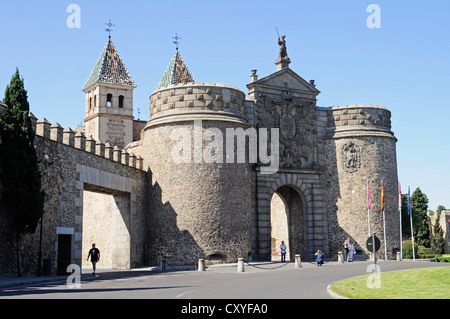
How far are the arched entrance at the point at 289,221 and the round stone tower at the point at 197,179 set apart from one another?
595 centimetres

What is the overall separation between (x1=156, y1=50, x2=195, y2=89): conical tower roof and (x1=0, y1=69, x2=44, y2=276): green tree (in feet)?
102

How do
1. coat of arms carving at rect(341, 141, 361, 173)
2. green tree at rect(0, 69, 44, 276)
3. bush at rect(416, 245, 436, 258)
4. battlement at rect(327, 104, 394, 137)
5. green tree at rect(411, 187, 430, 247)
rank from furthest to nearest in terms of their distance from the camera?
green tree at rect(411, 187, 430, 247) < bush at rect(416, 245, 436, 258) < battlement at rect(327, 104, 394, 137) < coat of arms carving at rect(341, 141, 361, 173) < green tree at rect(0, 69, 44, 276)

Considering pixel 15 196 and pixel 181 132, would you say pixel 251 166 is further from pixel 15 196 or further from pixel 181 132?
pixel 15 196

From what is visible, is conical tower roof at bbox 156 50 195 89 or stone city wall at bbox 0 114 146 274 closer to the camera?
A: stone city wall at bbox 0 114 146 274

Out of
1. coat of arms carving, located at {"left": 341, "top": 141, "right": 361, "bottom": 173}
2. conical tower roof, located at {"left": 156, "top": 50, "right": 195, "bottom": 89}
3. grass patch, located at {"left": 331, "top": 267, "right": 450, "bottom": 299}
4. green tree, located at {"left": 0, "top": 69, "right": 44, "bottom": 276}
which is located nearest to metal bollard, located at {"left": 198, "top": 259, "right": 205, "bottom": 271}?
green tree, located at {"left": 0, "top": 69, "right": 44, "bottom": 276}

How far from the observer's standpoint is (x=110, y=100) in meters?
52.3

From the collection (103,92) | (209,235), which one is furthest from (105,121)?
(209,235)

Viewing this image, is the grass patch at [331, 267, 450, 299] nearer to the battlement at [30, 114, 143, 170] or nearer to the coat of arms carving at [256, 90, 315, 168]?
the battlement at [30, 114, 143, 170]

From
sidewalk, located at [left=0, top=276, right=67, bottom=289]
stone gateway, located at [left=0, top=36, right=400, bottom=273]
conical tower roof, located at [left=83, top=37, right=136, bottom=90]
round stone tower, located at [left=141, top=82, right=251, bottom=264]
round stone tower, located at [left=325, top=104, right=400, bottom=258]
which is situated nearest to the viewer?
sidewalk, located at [left=0, top=276, right=67, bottom=289]

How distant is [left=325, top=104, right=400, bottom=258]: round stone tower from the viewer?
3656 cm

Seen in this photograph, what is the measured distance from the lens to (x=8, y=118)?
22.0 meters

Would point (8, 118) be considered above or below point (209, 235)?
above

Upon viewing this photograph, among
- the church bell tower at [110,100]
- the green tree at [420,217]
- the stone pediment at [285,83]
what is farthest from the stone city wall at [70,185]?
the green tree at [420,217]
